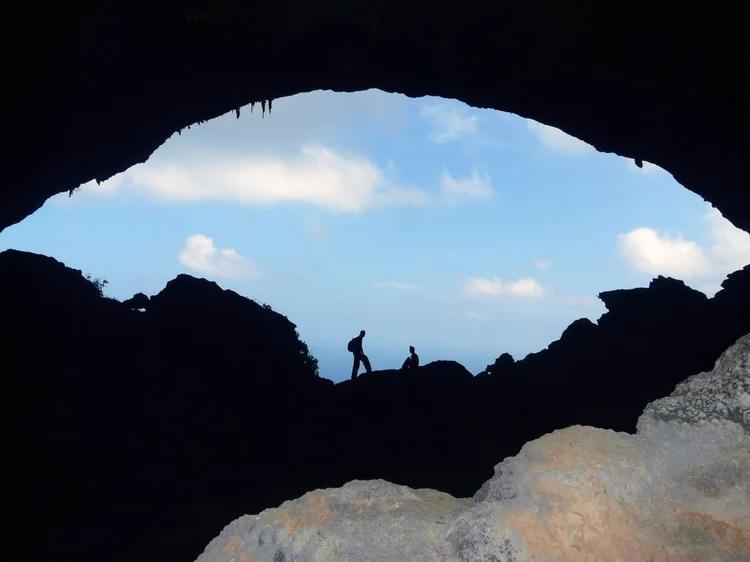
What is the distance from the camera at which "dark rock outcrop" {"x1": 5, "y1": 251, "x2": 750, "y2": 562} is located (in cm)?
1193

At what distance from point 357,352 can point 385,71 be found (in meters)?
11.3

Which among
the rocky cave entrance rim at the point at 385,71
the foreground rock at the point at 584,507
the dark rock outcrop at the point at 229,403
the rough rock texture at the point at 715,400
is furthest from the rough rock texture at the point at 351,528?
the dark rock outcrop at the point at 229,403

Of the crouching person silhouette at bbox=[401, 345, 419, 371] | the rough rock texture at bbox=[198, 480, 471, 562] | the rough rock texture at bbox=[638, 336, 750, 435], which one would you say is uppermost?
the crouching person silhouette at bbox=[401, 345, 419, 371]

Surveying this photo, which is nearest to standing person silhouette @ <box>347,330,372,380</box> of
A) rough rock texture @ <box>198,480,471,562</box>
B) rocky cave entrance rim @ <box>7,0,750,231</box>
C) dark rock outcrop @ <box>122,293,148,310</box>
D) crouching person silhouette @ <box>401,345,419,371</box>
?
crouching person silhouette @ <box>401,345,419,371</box>

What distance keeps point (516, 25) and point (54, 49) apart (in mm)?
5050

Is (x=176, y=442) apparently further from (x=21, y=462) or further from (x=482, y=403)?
(x=482, y=403)

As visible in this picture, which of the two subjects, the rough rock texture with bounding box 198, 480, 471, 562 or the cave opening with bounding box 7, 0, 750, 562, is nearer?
the rough rock texture with bounding box 198, 480, 471, 562

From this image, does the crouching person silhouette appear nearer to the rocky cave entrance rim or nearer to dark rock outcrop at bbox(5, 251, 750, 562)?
dark rock outcrop at bbox(5, 251, 750, 562)

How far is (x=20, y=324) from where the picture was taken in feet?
41.6

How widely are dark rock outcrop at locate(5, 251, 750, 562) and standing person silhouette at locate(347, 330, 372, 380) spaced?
4.70 ft

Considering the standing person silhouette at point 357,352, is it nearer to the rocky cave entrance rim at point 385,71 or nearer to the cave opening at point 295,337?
the cave opening at point 295,337

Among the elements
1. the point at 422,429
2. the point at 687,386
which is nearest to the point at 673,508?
the point at 687,386

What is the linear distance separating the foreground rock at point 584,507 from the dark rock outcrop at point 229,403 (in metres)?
10.0

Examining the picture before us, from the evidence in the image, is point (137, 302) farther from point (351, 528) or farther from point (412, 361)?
point (351, 528)
